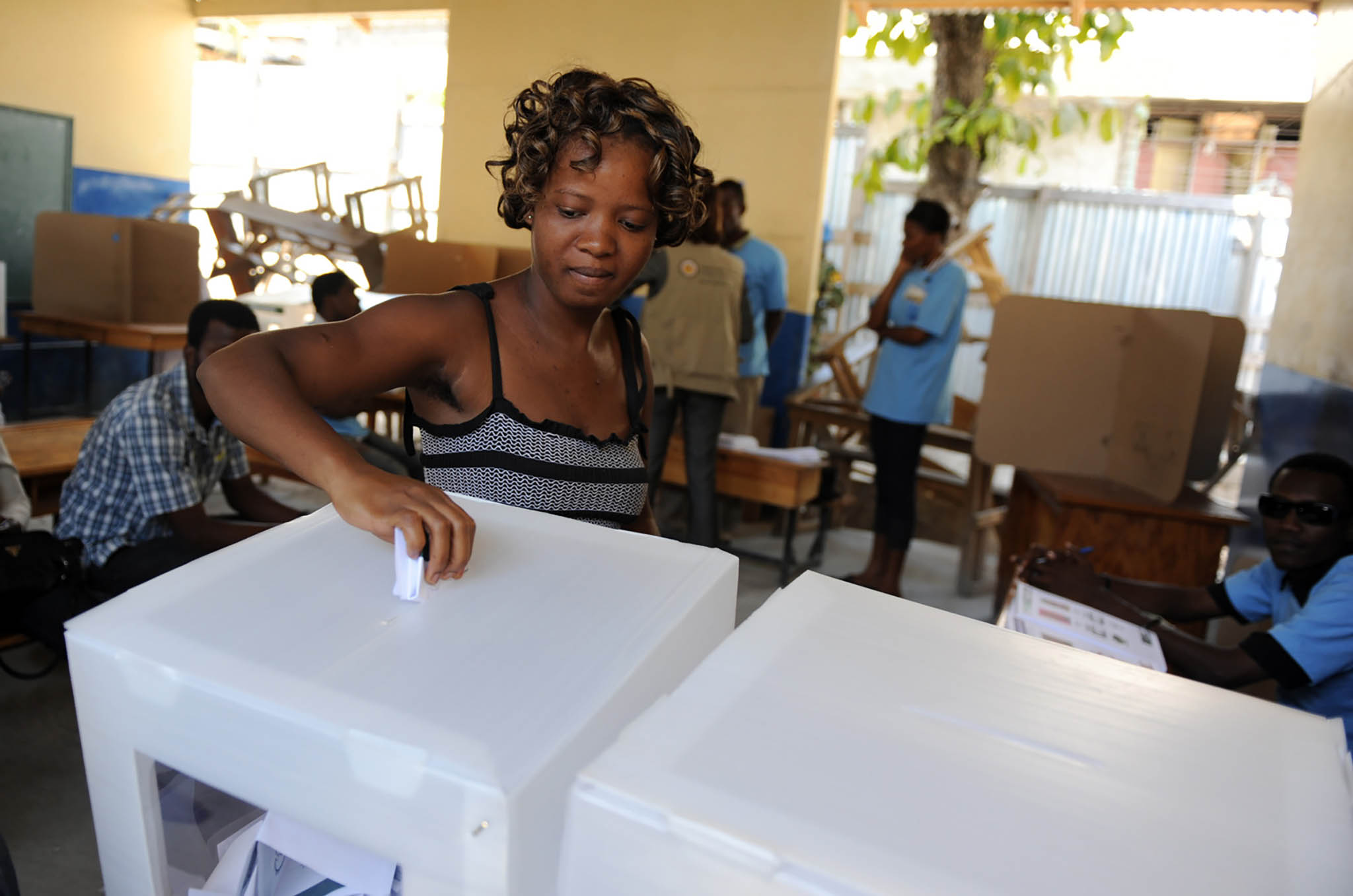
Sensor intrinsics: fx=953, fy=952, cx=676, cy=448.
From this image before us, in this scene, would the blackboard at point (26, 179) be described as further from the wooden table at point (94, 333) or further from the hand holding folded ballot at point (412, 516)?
the hand holding folded ballot at point (412, 516)

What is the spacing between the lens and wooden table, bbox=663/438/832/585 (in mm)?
4297

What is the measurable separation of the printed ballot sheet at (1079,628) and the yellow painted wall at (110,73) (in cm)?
687

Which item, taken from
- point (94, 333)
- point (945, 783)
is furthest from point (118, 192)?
point (945, 783)

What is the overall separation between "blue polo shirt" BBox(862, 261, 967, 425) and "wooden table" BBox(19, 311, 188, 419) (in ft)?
13.1

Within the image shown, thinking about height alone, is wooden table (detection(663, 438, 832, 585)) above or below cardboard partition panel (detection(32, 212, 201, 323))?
below

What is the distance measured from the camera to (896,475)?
4.21m

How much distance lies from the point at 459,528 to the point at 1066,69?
603 cm

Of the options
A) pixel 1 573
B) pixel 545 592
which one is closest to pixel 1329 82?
pixel 545 592

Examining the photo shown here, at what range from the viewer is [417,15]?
6742mm

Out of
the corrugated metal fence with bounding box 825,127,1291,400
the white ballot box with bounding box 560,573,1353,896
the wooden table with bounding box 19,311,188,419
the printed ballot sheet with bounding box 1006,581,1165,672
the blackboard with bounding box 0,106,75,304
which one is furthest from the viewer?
the corrugated metal fence with bounding box 825,127,1291,400

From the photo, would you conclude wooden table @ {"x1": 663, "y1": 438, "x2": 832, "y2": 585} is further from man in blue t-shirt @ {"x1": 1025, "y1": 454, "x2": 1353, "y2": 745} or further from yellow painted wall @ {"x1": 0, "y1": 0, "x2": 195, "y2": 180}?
yellow painted wall @ {"x1": 0, "y1": 0, "x2": 195, "y2": 180}

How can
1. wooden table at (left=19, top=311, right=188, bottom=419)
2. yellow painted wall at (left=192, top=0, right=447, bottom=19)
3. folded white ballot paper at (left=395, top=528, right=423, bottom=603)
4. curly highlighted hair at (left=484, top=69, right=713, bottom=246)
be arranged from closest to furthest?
folded white ballot paper at (left=395, top=528, right=423, bottom=603) → curly highlighted hair at (left=484, top=69, right=713, bottom=246) → wooden table at (left=19, top=311, right=188, bottom=419) → yellow painted wall at (left=192, top=0, right=447, bottom=19)

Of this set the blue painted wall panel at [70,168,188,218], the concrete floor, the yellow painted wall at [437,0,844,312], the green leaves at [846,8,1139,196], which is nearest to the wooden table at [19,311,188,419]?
the blue painted wall panel at [70,168,188,218]

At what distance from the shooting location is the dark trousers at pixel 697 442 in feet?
13.9
